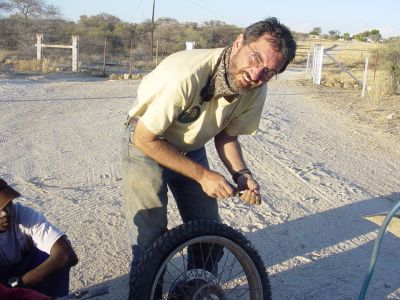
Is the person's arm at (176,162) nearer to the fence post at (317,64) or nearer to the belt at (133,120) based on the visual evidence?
the belt at (133,120)

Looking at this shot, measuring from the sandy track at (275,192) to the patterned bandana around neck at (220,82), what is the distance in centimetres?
170

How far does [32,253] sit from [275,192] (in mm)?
3691

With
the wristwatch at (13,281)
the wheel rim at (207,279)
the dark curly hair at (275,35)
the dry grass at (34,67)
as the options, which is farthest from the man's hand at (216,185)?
the dry grass at (34,67)

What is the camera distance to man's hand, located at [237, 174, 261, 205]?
3.54 metres

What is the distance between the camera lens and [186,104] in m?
3.12

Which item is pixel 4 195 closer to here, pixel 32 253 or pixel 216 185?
pixel 32 253

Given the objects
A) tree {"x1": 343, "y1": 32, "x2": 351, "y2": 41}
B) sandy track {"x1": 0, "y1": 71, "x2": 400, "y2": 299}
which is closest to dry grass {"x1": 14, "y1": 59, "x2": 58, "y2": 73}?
sandy track {"x1": 0, "y1": 71, "x2": 400, "y2": 299}

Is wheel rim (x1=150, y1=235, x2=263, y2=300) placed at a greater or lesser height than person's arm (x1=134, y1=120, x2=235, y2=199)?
lesser

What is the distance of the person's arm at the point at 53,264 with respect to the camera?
11.1 feet

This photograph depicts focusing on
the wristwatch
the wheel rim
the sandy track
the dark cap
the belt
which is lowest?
the sandy track

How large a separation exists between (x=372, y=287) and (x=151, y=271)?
209cm

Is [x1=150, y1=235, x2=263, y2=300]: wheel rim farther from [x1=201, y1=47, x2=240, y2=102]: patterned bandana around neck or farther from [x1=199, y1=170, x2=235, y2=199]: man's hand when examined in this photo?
[x1=201, y1=47, x2=240, y2=102]: patterned bandana around neck

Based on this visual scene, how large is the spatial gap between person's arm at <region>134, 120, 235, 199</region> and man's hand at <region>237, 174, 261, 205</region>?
27 cm

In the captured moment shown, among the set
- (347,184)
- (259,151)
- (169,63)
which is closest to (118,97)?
(259,151)
